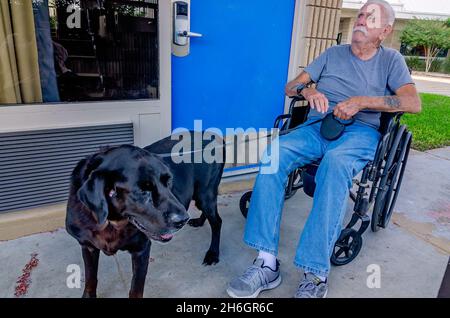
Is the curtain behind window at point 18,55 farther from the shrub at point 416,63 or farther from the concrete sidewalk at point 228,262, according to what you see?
the shrub at point 416,63

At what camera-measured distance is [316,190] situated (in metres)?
1.75

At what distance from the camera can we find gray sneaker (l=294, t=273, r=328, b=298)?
167cm

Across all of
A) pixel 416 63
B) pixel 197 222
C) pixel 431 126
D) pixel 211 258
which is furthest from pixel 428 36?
pixel 211 258

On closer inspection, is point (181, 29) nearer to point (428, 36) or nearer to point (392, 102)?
point (392, 102)

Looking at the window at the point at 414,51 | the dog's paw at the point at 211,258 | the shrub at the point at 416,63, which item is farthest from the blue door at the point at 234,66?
the window at the point at 414,51

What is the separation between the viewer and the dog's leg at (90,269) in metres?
1.49

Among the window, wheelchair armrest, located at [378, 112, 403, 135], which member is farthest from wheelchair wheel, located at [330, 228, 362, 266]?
the window

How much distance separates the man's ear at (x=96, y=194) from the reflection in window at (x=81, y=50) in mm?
1165

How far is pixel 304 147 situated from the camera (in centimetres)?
196

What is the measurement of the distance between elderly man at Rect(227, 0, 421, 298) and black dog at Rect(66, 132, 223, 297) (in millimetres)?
627

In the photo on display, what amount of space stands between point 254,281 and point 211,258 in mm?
345

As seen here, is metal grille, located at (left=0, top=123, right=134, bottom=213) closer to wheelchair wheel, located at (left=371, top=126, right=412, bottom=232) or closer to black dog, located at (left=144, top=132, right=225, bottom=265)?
black dog, located at (left=144, top=132, right=225, bottom=265)

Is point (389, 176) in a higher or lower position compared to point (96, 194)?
lower

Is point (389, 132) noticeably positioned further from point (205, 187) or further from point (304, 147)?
point (205, 187)
